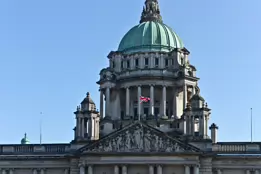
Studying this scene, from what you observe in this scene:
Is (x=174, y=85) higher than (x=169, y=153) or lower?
higher

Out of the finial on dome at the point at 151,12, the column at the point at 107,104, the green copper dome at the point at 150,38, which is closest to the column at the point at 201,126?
the column at the point at 107,104

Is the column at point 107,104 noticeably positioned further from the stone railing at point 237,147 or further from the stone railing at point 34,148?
the stone railing at point 237,147

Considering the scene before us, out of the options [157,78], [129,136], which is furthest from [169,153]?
Result: [157,78]

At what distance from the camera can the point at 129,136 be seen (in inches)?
2623

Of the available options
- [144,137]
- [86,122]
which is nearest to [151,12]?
[86,122]

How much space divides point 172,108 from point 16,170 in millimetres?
22135

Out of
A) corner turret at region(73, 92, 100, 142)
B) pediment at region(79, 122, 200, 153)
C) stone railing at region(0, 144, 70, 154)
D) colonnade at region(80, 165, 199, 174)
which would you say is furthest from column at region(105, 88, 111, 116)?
colonnade at region(80, 165, 199, 174)

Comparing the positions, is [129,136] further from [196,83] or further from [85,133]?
[196,83]

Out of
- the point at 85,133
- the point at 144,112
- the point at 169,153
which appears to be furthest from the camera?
the point at 144,112

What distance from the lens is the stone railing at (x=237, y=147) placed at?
218 feet

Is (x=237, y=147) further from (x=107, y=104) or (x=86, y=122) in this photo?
(x=107, y=104)

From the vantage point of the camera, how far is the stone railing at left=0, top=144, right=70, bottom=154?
69750 mm

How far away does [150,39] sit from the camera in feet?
273

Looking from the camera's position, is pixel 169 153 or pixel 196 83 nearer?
pixel 169 153
